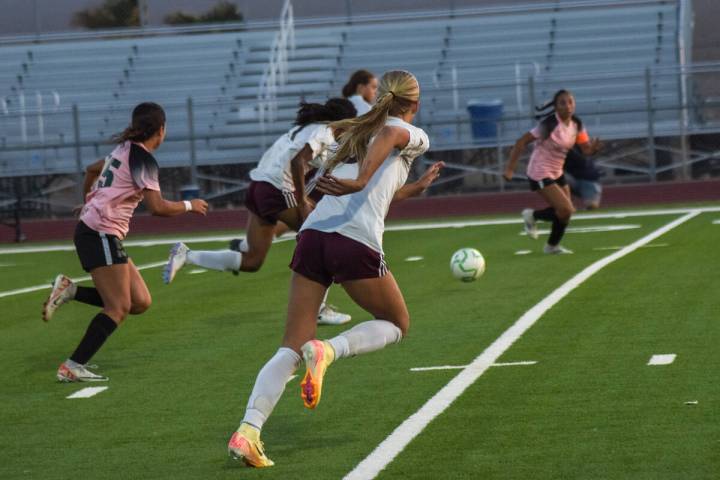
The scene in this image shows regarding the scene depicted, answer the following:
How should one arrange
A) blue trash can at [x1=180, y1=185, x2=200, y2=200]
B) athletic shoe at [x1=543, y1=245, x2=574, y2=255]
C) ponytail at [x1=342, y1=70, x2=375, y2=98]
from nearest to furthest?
A: 1. ponytail at [x1=342, y1=70, x2=375, y2=98]
2. athletic shoe at [x1=543, y1=245, x2=574, y2=255]
3. blue trash can at [x1=180, y1=185, x2=200, y2=200]

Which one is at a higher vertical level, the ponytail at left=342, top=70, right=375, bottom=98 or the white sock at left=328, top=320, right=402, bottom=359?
the ponytail at left=342, top=70, right=375, bottom=98

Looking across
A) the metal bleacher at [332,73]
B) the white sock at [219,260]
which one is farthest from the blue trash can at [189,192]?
the white sock at [219,260]

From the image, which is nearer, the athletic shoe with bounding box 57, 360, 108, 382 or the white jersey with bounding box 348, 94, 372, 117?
the athletic shoe with bounding box 57, 360, 108, 382

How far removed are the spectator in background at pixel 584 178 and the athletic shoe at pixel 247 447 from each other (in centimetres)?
2125

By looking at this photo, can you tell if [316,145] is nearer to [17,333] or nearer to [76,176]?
[17,333]

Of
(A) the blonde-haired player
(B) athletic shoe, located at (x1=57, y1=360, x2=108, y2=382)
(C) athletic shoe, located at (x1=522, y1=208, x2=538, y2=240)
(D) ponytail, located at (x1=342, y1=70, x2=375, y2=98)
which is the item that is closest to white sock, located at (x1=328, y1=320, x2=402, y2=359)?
(A) the blonde-haired player

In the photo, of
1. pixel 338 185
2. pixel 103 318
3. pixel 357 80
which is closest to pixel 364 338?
pixel 338 185

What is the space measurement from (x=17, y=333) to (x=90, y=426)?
15.7 ft

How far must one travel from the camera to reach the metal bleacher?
31500 mm

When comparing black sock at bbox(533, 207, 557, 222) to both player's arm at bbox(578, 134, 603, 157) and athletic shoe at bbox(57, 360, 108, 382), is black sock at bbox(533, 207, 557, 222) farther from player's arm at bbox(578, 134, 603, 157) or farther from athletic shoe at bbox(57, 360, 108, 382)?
athletic shoe at bbox(57, 360, 108, 382)

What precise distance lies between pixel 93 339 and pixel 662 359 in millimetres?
3519

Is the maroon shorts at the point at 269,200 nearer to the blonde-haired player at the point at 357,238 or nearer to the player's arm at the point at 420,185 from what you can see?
the player's arm at the point at 420,185

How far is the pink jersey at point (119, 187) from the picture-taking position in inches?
372

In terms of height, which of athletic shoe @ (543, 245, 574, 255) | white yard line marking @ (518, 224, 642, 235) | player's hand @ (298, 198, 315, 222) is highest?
player's hand @ (298, 198, 315, 222)
